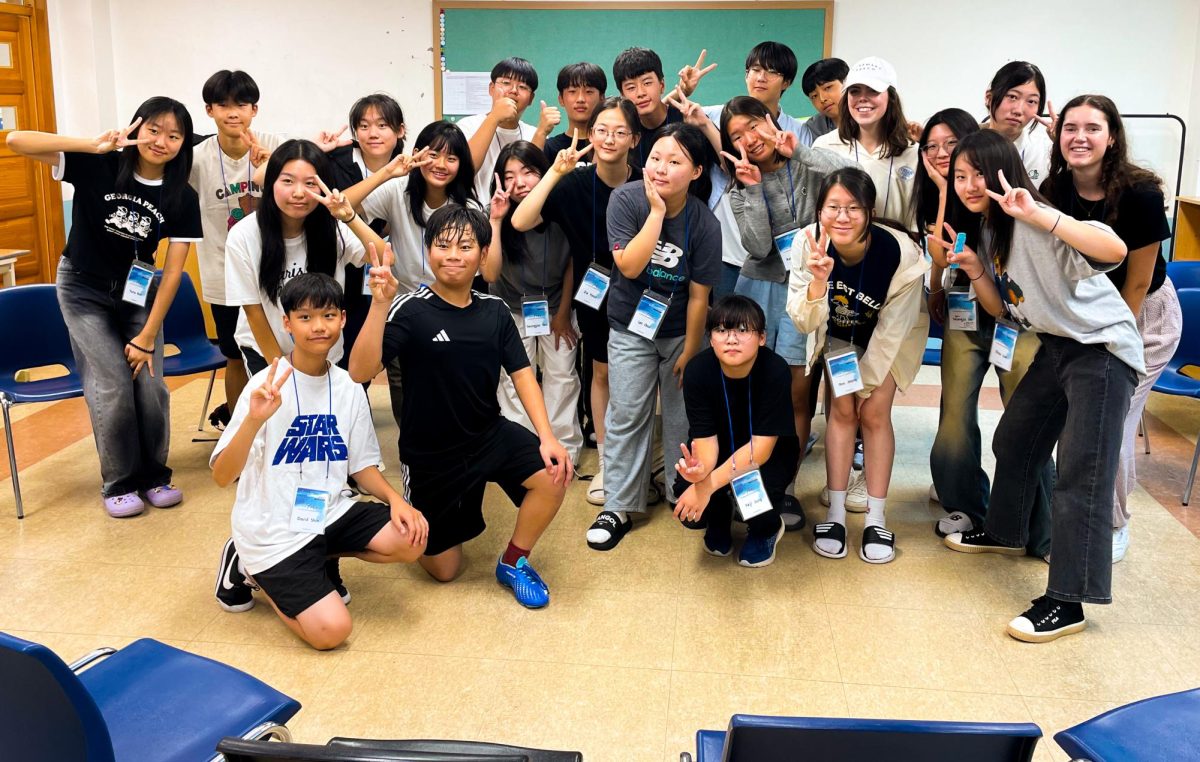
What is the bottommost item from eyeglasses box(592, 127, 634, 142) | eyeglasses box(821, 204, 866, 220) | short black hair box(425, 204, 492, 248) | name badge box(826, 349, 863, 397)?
name badge box(826, 349, 863, 397)

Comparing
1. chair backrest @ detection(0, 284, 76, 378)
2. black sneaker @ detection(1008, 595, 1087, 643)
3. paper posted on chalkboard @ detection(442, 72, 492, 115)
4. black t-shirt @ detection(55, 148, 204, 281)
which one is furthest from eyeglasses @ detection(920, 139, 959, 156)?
paper posted on chalkboard @ detection(442, 72, 492, 115)

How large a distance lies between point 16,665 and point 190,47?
5.92m

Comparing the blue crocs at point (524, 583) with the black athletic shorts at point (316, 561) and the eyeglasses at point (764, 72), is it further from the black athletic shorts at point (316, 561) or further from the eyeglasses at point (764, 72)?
the eyeglasses at point (764, 72)

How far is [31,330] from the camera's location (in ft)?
12.6

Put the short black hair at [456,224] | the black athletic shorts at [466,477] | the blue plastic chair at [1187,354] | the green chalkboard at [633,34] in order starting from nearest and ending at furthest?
the short black hair at [456,224] → the black athletic shorts at [466,477] → the blue plastic chair at [1187,354] → the green chalkboard at [633,34]

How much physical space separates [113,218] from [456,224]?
1451mm

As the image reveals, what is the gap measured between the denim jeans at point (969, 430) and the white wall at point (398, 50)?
3.27 metres

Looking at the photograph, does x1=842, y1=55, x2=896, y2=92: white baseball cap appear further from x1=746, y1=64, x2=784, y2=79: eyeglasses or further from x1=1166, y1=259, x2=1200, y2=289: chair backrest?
x1=1166, y1=259, x2=1200, y2=289: chair backrest

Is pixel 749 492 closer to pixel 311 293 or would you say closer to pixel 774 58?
pixel 311 293

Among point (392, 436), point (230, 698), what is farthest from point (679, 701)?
point (392, 436)

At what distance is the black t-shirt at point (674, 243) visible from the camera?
130 inches

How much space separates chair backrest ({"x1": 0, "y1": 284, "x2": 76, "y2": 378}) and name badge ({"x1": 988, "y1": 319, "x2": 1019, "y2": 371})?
11.1ft

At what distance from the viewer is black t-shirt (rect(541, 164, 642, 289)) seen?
3.53 m

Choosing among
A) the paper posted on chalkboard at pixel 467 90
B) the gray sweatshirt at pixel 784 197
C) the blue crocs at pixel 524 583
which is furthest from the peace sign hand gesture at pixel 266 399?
the paper posted on chalkboard at pixel 467 90
